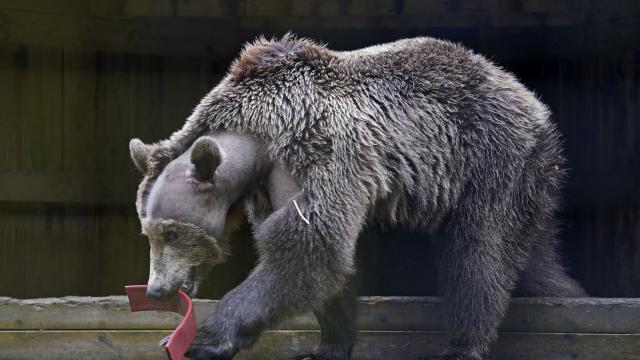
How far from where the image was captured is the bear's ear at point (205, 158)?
13.9ft

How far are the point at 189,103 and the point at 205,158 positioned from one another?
172 inches

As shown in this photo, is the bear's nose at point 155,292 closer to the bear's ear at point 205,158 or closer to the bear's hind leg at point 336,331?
the bear's ear at point 205,158

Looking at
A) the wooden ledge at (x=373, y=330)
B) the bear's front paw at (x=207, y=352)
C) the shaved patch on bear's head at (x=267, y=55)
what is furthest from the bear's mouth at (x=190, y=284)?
the shaved patch on bear's head at (x=267, y=55)

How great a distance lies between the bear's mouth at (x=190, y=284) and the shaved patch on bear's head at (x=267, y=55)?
0.93m

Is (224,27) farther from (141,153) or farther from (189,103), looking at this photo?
(141,153)

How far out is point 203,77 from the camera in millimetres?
8523

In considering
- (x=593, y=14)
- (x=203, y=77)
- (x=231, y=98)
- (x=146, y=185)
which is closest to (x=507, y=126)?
(x=231, y=98)

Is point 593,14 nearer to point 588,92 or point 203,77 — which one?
point 588,92

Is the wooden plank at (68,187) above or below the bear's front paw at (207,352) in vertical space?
below

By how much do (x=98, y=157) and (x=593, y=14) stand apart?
4.03 m

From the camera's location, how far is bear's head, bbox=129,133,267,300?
4.26 m

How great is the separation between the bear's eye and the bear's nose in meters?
0.20

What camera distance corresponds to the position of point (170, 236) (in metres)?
4.26

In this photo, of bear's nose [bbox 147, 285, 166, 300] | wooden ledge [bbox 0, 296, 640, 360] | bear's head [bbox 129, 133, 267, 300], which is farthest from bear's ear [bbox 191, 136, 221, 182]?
wooden ledge [bbox 0, 296, 640, 360]
